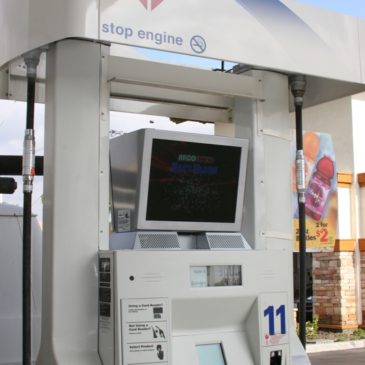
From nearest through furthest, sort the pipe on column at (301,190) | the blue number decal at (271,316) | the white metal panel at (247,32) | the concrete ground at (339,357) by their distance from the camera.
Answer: the white metal panel at (247,32) < the blue number decal at (271,316) < the pipe on column at (301,190) < the concrete ground at (339,357)

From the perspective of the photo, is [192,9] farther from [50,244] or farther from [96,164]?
[50,244]

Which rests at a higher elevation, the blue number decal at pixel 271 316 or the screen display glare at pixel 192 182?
A: the screen display glare at pixel 192 182

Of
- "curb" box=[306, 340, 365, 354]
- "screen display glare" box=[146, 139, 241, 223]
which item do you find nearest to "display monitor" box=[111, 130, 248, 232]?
"screen display glare" box=[146, 139, 241, 223]

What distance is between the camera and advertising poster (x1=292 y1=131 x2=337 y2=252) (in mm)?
16312

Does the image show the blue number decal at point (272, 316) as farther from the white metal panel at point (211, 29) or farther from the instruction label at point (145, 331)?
the white metal panel at point (211, 29)

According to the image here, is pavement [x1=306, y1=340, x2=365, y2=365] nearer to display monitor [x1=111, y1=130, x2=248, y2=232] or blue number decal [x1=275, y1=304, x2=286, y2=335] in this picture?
blue number decal [x1=275, y1=304, x2=286, y2=335]

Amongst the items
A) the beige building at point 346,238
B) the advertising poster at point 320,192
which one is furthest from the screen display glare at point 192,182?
the beige building at point 346,238

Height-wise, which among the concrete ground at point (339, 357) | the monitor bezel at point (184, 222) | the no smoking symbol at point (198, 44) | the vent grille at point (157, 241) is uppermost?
the no smoking symbol at point (198, 44)

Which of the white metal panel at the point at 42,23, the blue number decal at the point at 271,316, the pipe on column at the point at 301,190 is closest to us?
the white metal panel at the point at 42,23

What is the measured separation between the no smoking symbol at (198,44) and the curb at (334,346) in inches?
504

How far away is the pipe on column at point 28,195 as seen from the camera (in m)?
3.08

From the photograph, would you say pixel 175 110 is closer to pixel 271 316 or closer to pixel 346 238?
pixel 271 316

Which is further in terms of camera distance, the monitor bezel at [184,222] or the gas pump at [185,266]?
the monitor bezel at [184,222]

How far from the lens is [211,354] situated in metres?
3.53
